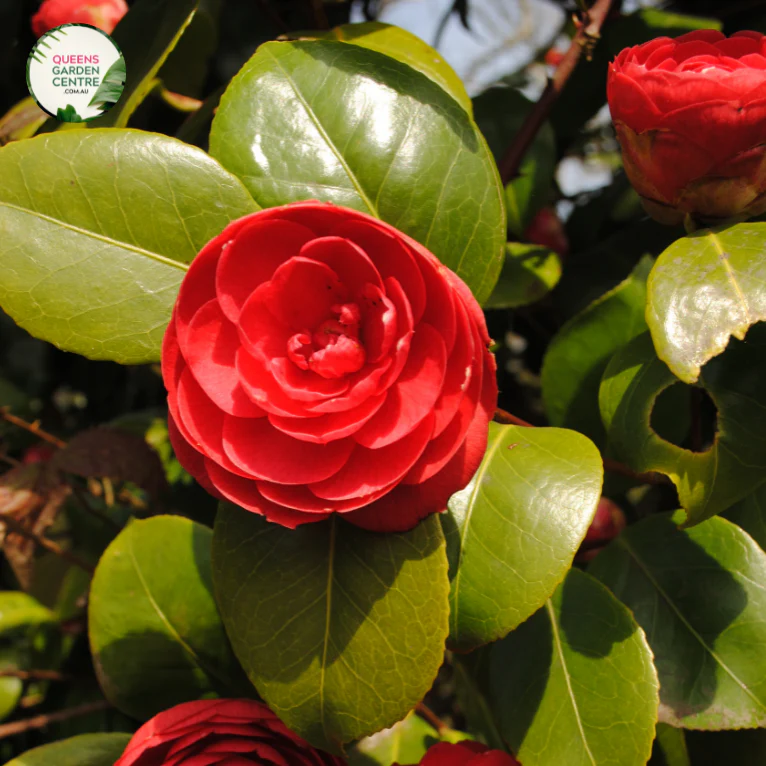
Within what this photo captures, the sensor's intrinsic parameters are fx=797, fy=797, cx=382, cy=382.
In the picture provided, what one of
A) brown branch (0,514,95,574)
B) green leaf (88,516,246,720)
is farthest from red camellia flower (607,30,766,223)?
brown branch (0,514,95,574)

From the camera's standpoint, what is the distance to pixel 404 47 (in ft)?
2.84

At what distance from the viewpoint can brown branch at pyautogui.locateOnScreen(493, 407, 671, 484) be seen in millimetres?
736

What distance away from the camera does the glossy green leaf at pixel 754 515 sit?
825 mm

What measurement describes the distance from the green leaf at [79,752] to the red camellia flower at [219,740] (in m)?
0.14

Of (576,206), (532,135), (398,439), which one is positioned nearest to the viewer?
(398,439)

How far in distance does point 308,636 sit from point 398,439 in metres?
0.19

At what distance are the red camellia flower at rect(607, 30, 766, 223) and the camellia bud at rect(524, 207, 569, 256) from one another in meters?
0.44

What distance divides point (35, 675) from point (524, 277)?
84cm

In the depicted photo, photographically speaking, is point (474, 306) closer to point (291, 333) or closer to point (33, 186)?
point (291, 333)

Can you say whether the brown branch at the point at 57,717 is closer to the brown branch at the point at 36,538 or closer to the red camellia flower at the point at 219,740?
the brown branch at the point at 36,538

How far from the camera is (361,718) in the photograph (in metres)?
0.58

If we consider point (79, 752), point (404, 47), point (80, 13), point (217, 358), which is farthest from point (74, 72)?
point (79, 752)

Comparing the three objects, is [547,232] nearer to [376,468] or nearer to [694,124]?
[694,124]

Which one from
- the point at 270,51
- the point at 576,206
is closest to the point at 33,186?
the point at 270,51
